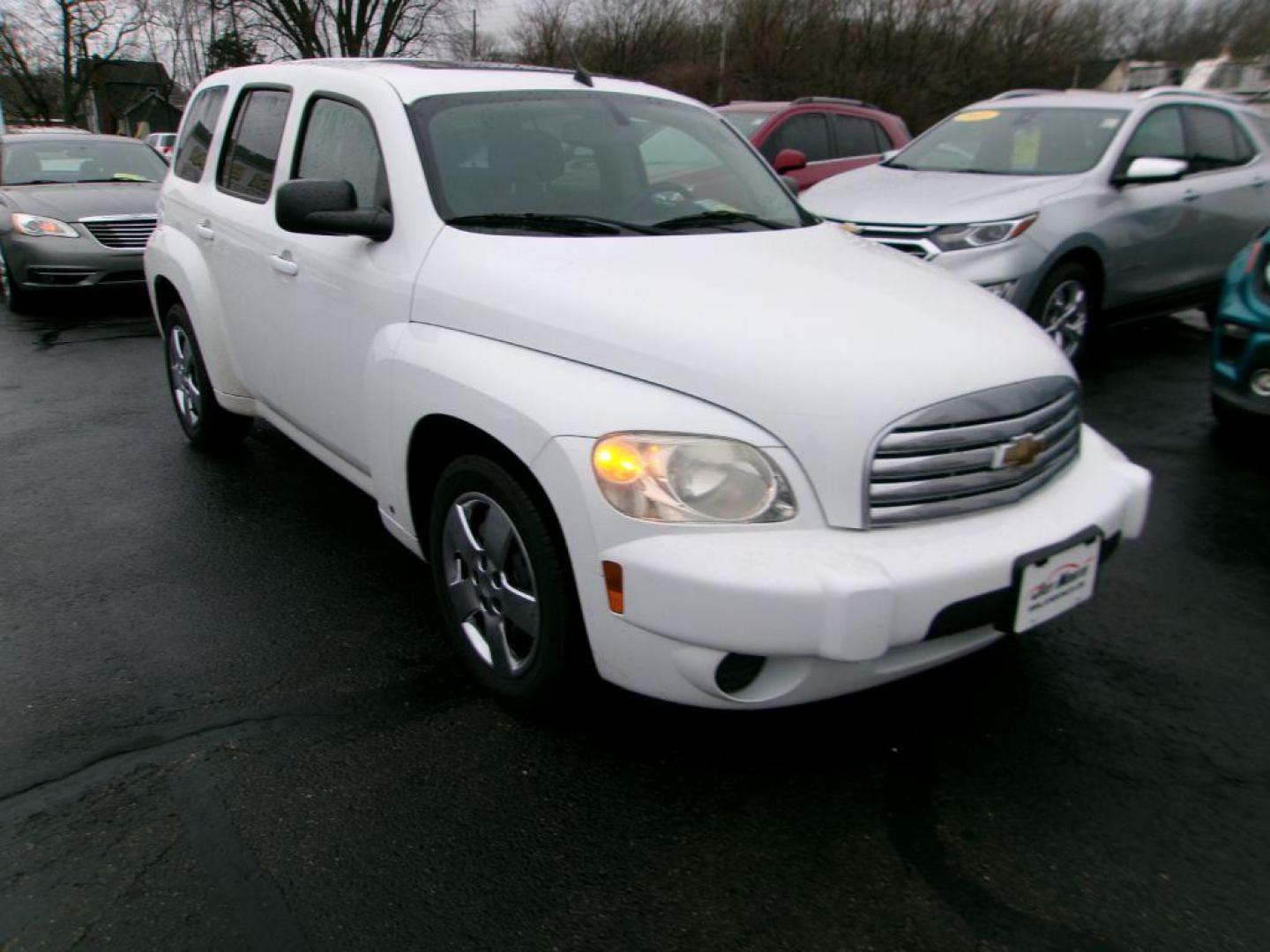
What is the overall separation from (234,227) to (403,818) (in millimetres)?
2767

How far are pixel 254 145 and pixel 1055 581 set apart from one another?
359 cm

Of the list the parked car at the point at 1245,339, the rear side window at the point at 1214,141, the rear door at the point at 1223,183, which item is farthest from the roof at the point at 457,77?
the rear side window at the point at 1214,141

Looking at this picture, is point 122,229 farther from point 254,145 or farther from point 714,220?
point 714,220

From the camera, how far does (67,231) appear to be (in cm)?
881

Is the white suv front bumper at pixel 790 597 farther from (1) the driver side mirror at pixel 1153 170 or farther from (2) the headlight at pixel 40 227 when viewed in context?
(2) the headlight at pixel 40 227

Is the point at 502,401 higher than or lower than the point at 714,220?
lower

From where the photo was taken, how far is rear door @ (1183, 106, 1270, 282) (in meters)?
7.05

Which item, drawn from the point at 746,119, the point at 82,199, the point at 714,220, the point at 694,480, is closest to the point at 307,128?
the point at 714,220

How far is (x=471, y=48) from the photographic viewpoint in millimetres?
42094

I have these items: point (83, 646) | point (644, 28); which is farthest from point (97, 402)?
point (644, 28)

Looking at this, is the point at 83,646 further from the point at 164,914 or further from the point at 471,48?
the point at 471,48

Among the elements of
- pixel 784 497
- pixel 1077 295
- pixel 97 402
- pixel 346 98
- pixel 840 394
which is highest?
pixel 346 98

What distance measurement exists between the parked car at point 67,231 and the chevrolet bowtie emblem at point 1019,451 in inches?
336

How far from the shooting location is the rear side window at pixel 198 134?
4.72 m
